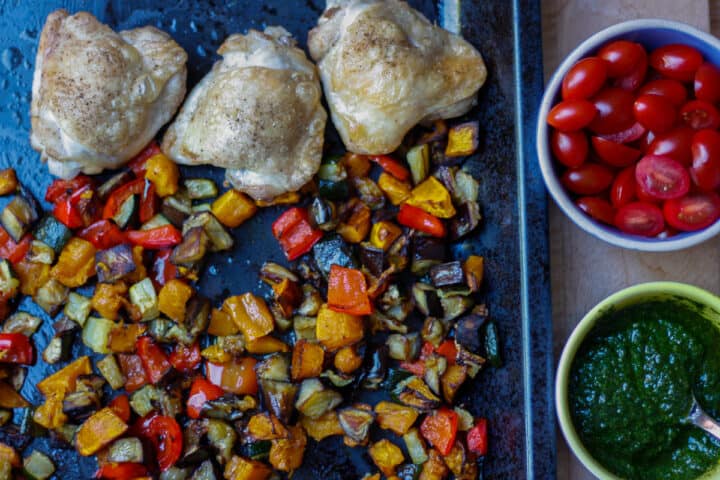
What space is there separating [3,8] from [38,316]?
5.24ft

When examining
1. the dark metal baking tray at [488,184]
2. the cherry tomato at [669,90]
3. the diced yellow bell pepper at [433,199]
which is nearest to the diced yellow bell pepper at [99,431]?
the dark metal baking tray at [488,184]

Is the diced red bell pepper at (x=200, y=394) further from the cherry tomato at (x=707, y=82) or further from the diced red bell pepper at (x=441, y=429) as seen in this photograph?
the cherry tomato at (x=707, y=82)

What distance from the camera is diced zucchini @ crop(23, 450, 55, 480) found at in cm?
379

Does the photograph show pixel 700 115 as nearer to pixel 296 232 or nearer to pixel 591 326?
pixel 591 326

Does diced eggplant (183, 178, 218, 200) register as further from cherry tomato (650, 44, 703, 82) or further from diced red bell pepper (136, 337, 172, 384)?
cherry tomato (650, 44, 703, 82)

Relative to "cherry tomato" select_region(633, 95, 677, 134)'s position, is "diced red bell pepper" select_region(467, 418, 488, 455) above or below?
below

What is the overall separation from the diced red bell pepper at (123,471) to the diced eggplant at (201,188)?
1354 mm

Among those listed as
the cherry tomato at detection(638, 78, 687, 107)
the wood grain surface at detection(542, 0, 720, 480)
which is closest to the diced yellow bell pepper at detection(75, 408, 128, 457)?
the wood grain surface at detection(542, 0, 720, 480)

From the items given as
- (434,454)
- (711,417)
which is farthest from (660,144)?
(434,454)

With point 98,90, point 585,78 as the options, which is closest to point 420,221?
point 585,78

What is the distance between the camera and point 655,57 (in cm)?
342

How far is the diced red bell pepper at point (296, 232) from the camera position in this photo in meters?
3.71

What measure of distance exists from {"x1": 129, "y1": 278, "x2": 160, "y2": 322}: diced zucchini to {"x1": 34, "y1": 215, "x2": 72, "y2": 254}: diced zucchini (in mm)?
420

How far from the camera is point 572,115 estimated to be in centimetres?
324
